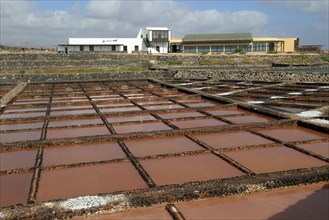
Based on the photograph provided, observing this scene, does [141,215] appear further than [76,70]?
No

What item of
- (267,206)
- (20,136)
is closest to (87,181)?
(267,206)

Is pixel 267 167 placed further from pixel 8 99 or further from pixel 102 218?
pixel 8 99

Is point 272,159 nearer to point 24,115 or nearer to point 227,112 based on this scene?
point 227,112

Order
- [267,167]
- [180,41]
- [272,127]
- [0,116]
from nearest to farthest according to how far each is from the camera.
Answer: [267,167] < [272,127] < [0,116] < [180,41]

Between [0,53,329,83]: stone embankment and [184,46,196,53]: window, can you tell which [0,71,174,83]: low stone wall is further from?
[184,46,196,53]: window

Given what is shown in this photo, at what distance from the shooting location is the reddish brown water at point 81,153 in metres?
5.75

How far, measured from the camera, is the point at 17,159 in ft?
19.3

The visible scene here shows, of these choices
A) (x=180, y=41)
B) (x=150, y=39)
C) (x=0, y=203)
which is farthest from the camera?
(x=180, y=41)

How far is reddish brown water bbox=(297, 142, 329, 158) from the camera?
19.9ft

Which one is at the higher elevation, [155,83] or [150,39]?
[150,39]

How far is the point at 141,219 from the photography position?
3732 mm

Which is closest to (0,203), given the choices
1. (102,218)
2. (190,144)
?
(102,218)

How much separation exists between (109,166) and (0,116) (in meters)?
5.81

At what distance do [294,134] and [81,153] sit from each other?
424 cm
